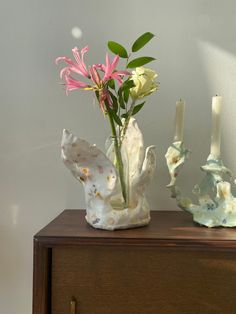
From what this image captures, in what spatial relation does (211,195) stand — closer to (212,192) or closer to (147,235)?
(212,192)

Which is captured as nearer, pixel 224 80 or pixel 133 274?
pixel 133 274

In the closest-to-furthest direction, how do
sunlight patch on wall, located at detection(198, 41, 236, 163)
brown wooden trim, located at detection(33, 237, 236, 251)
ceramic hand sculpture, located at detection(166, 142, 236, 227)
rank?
1. brown wooden trim, located at detection(33, 237, 236, 251)
2. ceramic hand sculpture, located at detection(166, 142, 236, 227)
3. sunlight patch on wall, located at detection(198, 41, 236, 163)

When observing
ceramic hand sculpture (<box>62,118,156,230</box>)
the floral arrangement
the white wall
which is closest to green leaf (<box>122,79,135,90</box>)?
the floral arrangement

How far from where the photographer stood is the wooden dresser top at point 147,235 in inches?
31.8

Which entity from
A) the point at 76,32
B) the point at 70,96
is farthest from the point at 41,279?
the point at 76,32

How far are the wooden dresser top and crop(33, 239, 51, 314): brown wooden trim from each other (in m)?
0.02

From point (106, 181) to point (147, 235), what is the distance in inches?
6.0

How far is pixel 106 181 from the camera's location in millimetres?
898

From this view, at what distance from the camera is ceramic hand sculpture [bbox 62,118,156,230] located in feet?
2.88

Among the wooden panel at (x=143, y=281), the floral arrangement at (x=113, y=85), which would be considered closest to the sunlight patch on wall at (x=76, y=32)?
the floral arrangement at (x=113, y=85)

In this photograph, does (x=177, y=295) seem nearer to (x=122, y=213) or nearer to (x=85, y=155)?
(x=122, y=213)

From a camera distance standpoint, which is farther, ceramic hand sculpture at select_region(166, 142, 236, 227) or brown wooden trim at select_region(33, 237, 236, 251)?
ceramic hand sculpture at select_region(166, 142, 236, 227)

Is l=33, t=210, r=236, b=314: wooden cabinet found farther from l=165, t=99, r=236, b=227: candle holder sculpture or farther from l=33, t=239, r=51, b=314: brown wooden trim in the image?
l=165, t=99, r=236, b=227: candle holder sculpture

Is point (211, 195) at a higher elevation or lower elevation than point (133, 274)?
higher
